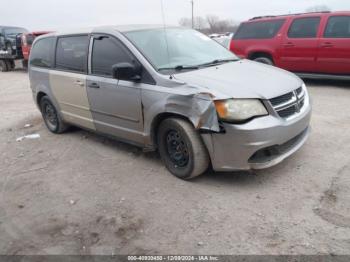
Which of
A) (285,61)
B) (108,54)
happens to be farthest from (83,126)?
(285,61)

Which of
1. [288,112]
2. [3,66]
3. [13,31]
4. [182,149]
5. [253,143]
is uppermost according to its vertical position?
[13,31]

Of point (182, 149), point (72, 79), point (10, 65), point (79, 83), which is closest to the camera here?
point (182, 149)

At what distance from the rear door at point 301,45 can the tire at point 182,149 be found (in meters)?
5.53

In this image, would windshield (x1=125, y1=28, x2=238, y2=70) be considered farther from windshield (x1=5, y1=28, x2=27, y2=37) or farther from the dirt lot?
windshield (x1=5, y1=28, x2=27, y2=37)

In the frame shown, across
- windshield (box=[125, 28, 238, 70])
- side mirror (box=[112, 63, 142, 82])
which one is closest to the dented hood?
windshield (box=[125, 28, 238, 70])

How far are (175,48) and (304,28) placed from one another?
16.9 ft

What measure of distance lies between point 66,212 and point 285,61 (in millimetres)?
6849

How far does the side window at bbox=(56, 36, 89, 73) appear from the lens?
486cm

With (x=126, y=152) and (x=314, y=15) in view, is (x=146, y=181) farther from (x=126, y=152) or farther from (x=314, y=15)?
(x=314, y=15)

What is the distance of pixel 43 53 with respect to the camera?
584cm

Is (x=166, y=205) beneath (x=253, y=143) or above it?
beneath

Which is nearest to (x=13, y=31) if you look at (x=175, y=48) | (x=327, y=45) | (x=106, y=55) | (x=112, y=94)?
(x=327, y=45)

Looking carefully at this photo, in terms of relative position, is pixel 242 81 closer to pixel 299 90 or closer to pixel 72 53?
pixel 299 90

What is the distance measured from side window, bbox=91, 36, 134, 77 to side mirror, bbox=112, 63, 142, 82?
7.2 inches
